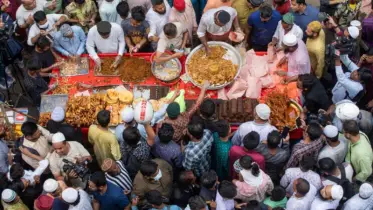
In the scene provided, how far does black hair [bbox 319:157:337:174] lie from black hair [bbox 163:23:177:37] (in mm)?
3192

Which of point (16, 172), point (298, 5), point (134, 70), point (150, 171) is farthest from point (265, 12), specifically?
point (16, 172)

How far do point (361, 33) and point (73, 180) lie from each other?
566cm

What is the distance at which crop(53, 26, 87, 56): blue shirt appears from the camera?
7.95m

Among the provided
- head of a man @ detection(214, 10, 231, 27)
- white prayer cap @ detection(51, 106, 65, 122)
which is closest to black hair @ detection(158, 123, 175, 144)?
white prayer cap @ detection(51, 106, 65, 122)

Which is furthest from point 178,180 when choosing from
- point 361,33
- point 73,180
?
point 361,33

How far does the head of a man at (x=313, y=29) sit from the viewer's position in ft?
24.5

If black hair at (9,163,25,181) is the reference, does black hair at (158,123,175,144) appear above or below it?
above

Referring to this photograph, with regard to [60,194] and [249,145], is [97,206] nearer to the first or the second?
[60,194]

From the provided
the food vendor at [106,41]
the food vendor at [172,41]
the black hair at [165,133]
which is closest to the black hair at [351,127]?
the black hair at [165,133]

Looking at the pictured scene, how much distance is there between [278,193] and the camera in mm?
5609

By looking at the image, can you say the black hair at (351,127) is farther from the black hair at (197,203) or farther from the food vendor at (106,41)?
the food vendor at (106,41)

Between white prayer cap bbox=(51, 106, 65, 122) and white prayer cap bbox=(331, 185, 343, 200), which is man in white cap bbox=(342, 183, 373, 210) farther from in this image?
white prayer cap bbox=(51, 106, 65, 122)

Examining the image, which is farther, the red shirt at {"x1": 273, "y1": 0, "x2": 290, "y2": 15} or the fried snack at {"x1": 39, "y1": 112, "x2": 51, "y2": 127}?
the red shirt at {"x1": 273, "y1": 0, "x2": 290, "y2": 15}

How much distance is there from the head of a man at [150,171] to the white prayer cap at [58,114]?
1.92 metres
